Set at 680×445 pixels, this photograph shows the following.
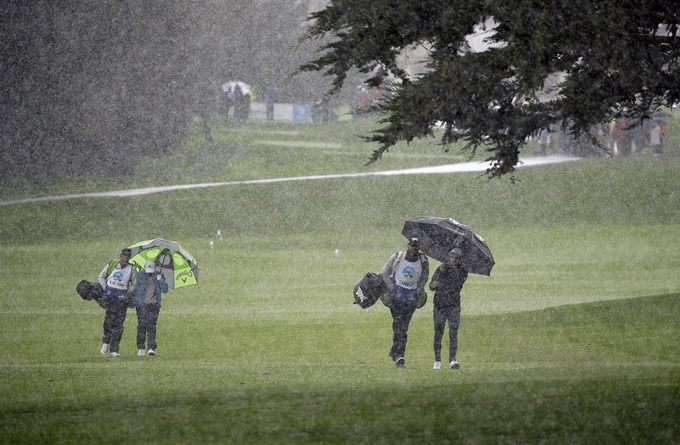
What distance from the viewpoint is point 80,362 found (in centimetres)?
1836

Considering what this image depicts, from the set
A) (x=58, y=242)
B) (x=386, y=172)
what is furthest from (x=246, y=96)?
(x=58, y=242)

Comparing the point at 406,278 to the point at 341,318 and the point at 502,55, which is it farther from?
the point at 341,318

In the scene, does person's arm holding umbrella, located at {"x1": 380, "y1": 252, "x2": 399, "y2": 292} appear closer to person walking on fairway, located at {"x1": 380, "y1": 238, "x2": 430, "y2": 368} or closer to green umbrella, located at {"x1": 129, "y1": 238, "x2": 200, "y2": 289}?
person walking on fairway, located at {"x1": 380, "y1": 238, "x2": 430, "y2": 368}

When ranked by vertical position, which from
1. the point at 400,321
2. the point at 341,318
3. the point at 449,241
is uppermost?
the point at 449,241

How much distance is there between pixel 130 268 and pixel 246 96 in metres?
79.4

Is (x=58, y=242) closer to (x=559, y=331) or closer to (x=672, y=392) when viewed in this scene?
(x=559, y=331)

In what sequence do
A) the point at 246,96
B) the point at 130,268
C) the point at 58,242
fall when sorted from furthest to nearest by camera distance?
the point at 246,96, the point at 58,242, the point at 130,268

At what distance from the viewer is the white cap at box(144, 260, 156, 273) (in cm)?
1820

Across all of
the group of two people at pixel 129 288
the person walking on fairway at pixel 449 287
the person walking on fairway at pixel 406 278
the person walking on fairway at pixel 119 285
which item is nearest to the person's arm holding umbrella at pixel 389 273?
the person walking on fairway at pixel 406 278

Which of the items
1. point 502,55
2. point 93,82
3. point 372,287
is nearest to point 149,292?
point 372,287

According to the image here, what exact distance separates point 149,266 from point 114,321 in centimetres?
104

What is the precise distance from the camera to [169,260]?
1861 centimetres

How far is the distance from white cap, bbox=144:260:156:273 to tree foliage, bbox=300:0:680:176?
5738 mm

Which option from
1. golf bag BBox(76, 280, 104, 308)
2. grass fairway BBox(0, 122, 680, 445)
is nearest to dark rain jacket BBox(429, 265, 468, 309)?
grass fairway BBox(0, 122, 680, 445)
